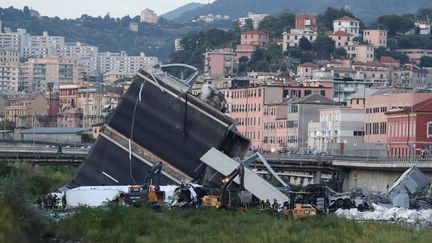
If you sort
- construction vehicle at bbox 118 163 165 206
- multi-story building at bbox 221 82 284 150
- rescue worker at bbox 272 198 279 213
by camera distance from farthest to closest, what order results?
multi-story building at bbox 221 82 284 150, construction vehicle at bbox 118 163 165 206, rescue worker at bbox 272 198 279 213

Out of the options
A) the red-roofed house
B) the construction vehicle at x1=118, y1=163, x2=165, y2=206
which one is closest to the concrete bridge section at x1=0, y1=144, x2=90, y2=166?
the construction vehicle at x1=118, y1=163, x2=165, y2=206

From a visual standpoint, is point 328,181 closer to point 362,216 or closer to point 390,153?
point 390,153

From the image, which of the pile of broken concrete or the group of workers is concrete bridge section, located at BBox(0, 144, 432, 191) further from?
the group of workers

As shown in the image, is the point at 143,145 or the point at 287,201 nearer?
the point at 287,201

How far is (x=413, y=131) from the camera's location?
98312 mm

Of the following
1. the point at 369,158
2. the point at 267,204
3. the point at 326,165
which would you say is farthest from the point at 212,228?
the point at 369,158

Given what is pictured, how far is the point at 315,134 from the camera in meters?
130

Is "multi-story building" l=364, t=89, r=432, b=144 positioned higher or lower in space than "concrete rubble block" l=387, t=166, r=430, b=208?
higher

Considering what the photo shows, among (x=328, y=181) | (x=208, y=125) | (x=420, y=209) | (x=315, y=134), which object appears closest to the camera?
(x=420, y=209)

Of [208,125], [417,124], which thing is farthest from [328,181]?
[208,125]

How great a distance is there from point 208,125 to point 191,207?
11.1 meters

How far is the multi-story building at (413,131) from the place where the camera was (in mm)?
97438

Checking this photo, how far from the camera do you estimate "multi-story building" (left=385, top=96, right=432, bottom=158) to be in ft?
320

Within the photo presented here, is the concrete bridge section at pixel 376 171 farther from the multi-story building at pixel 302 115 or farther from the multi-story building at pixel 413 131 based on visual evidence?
the multi-story building at pixel 302 115
